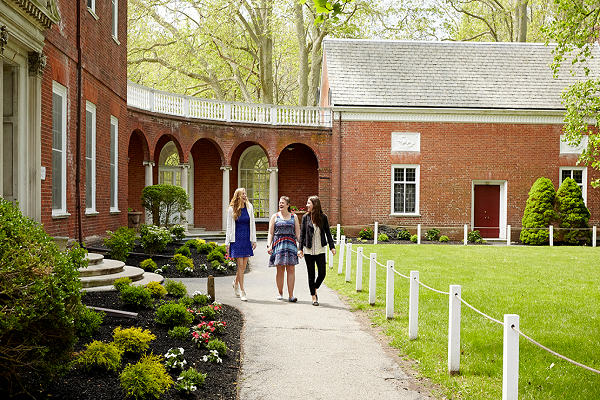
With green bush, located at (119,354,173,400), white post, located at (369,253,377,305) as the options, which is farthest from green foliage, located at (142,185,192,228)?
green bush, located at (119,354,173,400)

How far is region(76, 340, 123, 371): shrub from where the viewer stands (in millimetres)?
4934

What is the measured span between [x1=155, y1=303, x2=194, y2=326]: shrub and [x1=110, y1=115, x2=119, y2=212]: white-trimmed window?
9617 mm

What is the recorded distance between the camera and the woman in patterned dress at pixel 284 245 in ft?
31.3

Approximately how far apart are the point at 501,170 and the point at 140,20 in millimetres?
20879

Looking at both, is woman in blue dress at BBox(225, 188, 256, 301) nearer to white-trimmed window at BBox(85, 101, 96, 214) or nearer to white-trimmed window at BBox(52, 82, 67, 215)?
white-trimmed window at BBox(52, 82, 67, 215)

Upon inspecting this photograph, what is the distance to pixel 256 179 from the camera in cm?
2828

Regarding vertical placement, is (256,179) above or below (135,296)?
above

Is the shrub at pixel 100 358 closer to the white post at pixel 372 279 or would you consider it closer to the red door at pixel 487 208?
the white post at pixel 372 279

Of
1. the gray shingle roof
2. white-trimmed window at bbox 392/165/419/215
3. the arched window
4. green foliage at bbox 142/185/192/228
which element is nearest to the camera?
green foliage at bbox 142/185/192/228

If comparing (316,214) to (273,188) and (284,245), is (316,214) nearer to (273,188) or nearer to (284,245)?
(284,245)

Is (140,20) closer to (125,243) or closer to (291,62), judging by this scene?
(291,62)

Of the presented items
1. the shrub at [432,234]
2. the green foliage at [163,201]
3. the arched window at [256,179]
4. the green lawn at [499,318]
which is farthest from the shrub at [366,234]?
the green foliage at [163,201]

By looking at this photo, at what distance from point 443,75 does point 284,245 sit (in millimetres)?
19203

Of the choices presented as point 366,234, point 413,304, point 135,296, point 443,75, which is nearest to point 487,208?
point 366,234
